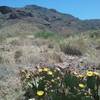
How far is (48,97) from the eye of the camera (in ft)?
23.3

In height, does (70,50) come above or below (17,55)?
above

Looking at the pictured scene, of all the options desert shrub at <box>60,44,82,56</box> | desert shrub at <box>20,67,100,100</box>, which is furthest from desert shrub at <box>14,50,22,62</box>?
desert shrub at <box>20,67,100,100</box>

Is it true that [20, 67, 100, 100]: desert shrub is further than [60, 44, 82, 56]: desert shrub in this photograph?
No

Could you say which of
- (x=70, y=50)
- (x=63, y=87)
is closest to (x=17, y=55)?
(x=70, y=50)

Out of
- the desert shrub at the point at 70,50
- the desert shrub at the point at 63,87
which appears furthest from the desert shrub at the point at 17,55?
the desert shrub at the point at 63,87

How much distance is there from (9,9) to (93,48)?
234ft

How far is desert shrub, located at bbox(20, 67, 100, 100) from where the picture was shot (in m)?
6.76

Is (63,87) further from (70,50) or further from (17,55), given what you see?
(70,50)

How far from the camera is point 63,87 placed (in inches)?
296

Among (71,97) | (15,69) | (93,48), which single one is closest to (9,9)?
(93,48)

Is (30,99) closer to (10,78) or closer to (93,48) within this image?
(10,78)

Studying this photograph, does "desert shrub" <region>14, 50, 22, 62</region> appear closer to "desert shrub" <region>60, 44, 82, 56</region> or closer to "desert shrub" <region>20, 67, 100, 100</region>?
"desert shrub" <region>60, 44, 82, 56</region>

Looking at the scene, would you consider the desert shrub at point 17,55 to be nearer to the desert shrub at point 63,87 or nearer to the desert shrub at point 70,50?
the desert shrub at point 70,50

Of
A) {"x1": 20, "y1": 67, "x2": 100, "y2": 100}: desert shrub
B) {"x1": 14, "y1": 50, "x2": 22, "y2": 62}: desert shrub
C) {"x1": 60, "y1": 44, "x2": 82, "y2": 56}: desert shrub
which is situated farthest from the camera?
{"x1": 60, "y1": 44, "x2": 82, "y2": 56}: desert shrub
